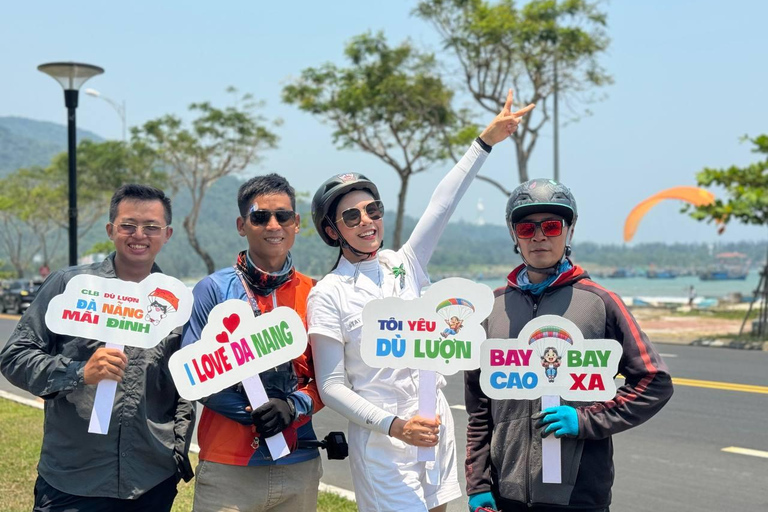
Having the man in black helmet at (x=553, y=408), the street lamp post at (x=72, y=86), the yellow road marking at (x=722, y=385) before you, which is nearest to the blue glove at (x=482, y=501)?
the man in black helmet at (x=553, y=408)

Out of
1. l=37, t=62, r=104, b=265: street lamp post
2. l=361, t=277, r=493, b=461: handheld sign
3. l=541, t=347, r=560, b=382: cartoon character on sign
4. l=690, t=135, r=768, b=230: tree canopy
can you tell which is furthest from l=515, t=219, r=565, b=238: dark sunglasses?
l=690, t=135, r=768, b=230: tree canopy

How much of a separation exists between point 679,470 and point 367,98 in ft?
68.6

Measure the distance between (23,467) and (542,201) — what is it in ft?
15.9

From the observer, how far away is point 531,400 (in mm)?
2871

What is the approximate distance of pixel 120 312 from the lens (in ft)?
9.87

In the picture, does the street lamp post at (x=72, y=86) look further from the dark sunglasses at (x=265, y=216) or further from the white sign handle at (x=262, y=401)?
the white sign handle at (x=262, y=401)

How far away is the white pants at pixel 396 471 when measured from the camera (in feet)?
9.36

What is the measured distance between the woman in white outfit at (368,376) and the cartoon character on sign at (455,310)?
25 centimetres

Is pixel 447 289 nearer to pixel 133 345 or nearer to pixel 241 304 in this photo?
pixel 241 304

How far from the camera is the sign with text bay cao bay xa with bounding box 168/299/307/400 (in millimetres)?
2883

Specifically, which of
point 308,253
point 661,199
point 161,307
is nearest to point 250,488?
point 161,307

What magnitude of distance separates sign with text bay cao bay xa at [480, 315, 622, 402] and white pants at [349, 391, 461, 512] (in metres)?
0.28

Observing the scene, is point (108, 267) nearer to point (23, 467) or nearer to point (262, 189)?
point (262, 189)

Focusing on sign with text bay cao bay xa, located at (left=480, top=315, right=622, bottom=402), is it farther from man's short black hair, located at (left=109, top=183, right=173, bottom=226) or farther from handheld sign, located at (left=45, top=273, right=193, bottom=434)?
man's short black hair, located at (left=109, top=183, right=173, bottom=226)
